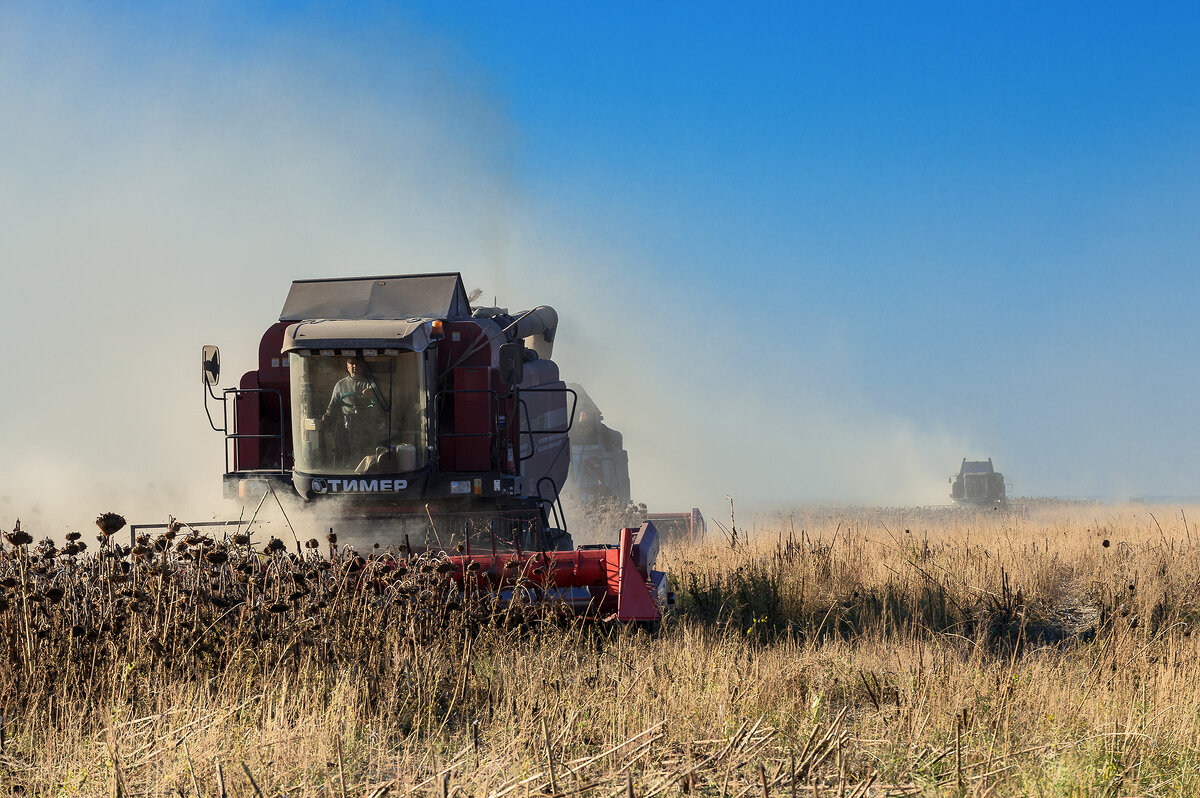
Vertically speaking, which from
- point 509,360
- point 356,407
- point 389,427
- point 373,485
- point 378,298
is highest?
point 378,298

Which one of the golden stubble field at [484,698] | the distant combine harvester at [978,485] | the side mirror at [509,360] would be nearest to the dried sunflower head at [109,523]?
the golden stubble field at [484,698]

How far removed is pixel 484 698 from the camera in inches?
231

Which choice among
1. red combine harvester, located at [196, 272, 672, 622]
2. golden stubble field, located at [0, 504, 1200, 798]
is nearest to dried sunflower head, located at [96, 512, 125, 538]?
golden stubble field, located at [0, 504, 1200, 798]

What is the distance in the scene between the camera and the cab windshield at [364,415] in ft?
35.1

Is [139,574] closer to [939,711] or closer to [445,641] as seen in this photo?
[445,641]

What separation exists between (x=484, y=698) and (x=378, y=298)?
274 inches

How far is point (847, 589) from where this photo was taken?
9984 mm

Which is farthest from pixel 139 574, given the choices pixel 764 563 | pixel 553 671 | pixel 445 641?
pixel 764 563

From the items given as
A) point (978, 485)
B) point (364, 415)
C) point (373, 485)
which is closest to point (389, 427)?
point (364, 415)

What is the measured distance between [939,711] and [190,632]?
12.9 ft

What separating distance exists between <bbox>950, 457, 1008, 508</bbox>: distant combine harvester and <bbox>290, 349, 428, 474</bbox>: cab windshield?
115 ft

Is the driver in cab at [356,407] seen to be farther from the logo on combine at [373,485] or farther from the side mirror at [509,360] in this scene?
the side mirror at [509,360]

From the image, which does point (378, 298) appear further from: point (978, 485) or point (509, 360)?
point (978, 485)

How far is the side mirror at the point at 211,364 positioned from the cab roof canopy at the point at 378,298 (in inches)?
32.2
